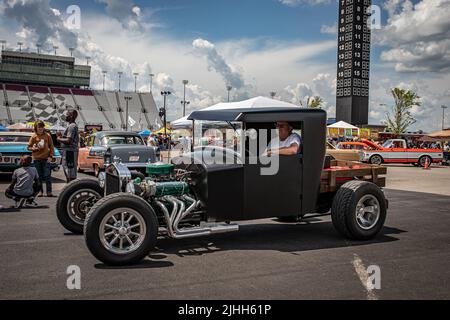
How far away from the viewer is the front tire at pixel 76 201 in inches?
235

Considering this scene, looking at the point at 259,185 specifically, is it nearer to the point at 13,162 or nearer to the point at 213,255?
the point at 213,255

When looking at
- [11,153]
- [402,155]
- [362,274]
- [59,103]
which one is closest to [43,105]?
[59,103]

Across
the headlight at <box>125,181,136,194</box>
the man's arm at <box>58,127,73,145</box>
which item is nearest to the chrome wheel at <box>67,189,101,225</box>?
the headlight at <box>125,181,136,194</box>

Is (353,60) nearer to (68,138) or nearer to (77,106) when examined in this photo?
(68,138)

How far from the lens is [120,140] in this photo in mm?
13695

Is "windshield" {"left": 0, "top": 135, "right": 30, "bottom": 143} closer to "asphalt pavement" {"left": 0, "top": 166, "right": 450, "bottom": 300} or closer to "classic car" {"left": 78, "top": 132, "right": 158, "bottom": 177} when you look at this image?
"classic car" {"left": 78, "top": 132, "right": 158, "bottom": 177}

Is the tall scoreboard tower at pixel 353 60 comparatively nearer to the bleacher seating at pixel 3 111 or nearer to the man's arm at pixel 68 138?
the man's arm at pixel 68 138

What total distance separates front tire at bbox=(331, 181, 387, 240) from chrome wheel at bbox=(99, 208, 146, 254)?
8.56 feet

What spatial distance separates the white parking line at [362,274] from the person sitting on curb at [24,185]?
20.0 ft

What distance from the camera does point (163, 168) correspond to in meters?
5.39

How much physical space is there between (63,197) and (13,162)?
693 centimetres

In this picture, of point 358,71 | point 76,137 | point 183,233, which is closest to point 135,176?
point 183,233

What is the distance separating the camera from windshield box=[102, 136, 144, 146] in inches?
530
